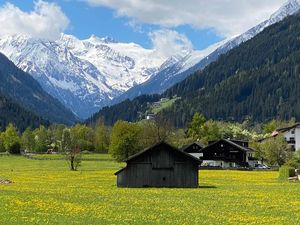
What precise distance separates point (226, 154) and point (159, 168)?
4040 inches

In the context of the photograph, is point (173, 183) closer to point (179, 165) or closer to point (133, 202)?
point (179, 165)

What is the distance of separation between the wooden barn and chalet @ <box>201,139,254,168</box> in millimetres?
97304

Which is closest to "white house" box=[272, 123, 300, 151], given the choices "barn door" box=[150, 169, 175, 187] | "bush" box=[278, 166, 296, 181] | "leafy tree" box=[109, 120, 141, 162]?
"leafy tree" box=[109, 120, 141, 162]

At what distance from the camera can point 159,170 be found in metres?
72.1

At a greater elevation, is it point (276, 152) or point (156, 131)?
point (156, 131)

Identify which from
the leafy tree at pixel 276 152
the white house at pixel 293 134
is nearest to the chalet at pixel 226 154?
the leafy tree at pixel 276 152

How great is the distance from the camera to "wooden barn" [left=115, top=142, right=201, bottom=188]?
234ft

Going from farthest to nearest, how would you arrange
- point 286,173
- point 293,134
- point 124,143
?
point 293,134 → point 124,143 → point 286,173

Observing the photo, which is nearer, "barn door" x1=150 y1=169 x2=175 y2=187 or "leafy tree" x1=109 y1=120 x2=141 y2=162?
"barn door" x1=150 y1=169 x2=175 y2=187

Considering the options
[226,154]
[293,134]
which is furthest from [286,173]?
[293,134]

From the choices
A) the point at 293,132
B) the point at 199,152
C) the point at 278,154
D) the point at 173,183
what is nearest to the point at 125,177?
the point at 173,183

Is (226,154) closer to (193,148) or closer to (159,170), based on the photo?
(193,148)

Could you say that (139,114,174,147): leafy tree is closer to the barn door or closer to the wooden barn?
the wooden barn

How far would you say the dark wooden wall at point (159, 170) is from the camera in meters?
71.4
